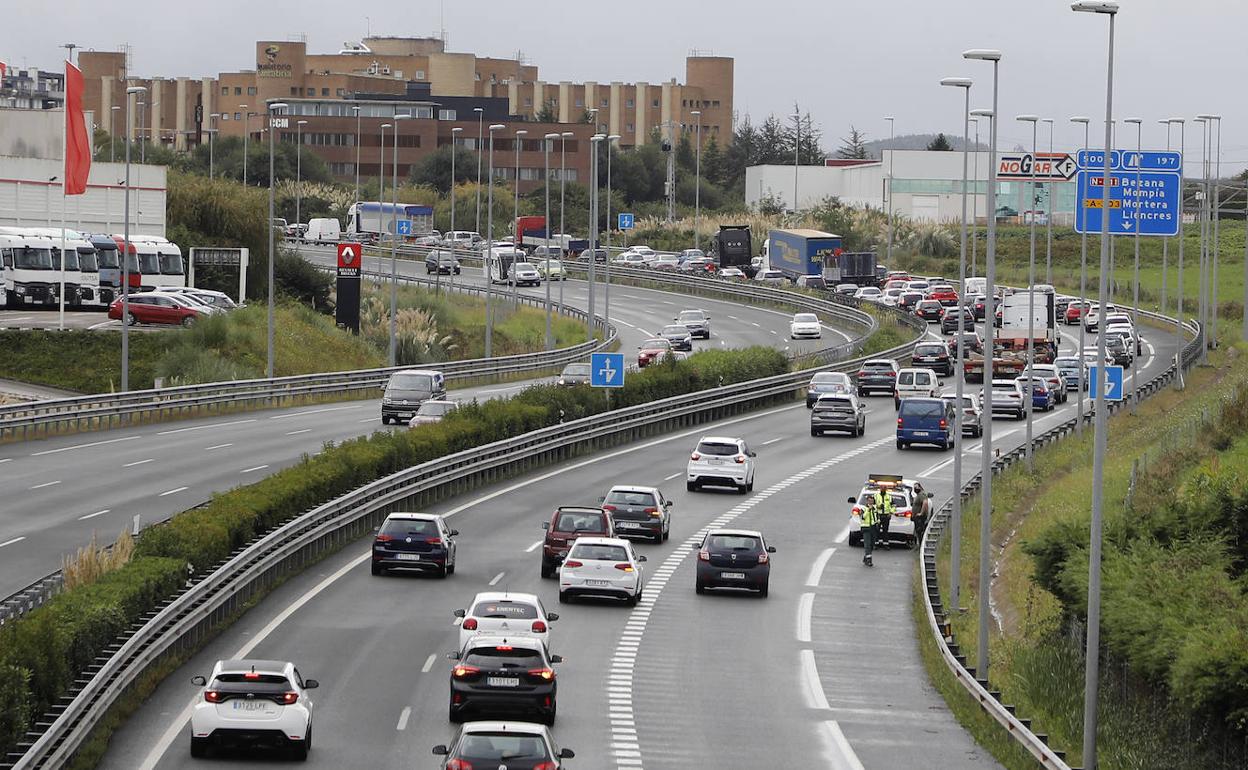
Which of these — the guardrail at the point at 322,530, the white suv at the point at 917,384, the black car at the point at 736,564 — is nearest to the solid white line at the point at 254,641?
the guardrail at the point at 322,530

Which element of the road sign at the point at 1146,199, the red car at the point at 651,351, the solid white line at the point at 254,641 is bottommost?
the solid white line at the point at 254,641

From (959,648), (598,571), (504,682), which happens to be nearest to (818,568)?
(598,571)

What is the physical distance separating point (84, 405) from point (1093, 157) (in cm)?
3169

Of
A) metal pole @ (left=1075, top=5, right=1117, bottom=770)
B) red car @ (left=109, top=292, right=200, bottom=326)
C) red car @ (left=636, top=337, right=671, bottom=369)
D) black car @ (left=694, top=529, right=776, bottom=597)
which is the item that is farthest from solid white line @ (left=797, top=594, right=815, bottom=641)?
red car @ (left=109, top=292, right=200, bottom=326)

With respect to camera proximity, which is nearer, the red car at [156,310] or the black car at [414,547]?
the black car at [414,547]

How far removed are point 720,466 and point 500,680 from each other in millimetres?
25671

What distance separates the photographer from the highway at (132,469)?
36312mm

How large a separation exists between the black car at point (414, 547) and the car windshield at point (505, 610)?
861 cm

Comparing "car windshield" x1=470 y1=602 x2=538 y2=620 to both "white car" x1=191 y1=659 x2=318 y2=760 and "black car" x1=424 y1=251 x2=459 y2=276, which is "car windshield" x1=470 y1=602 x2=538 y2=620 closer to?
"white car" x1=191 y1=659 x2=318 y2=760

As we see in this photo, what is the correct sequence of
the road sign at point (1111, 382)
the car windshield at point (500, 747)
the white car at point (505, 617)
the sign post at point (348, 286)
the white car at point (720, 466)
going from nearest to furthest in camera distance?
the car windshield at point (500, 747) → the white car at point (505, 617) → the white car at point (720, 466) → the road sign at point (1111, 382) → the sign post at point (348, 286)

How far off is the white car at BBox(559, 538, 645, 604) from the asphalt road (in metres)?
0.36

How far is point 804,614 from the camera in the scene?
114 ft

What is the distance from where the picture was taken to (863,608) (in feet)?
117

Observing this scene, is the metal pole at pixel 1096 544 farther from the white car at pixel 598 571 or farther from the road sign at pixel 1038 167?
the road sign at pixel 1038 167
